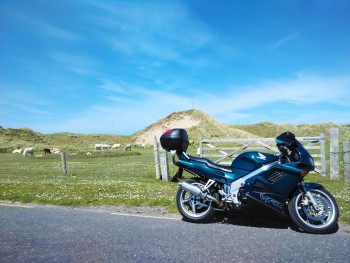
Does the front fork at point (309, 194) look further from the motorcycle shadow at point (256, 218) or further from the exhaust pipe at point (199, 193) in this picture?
the exhaust pipe at point (199, 193)

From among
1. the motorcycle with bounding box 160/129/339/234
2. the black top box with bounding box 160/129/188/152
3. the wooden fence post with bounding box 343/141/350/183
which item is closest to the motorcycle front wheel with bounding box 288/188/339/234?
the motorcycle with bounding box 160/129/339/234

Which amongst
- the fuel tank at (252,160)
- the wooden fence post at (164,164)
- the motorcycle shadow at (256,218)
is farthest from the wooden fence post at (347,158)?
the wooden fence post at (164,164)

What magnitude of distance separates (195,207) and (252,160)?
172 centimetres

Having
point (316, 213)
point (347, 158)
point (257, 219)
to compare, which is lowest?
point (257, 219)

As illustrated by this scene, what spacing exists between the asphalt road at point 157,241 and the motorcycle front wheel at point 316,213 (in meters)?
0.19

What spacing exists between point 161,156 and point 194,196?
7932mm

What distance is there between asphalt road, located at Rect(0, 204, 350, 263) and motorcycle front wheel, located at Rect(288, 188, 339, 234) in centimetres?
19

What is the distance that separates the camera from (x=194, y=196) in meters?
7.11

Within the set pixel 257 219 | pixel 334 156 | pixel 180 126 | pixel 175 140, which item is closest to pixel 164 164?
pixel 175 140

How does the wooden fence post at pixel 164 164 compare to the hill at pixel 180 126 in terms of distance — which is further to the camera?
the hill at pixel 180 126

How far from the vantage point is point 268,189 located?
248 inches

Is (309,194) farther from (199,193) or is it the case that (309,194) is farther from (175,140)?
(175,140)

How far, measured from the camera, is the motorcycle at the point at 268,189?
19.7ft

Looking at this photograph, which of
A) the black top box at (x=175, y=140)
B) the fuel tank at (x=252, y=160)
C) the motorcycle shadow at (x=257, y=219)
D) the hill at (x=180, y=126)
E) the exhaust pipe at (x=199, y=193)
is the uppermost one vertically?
the hill at (x=180, y=126)
